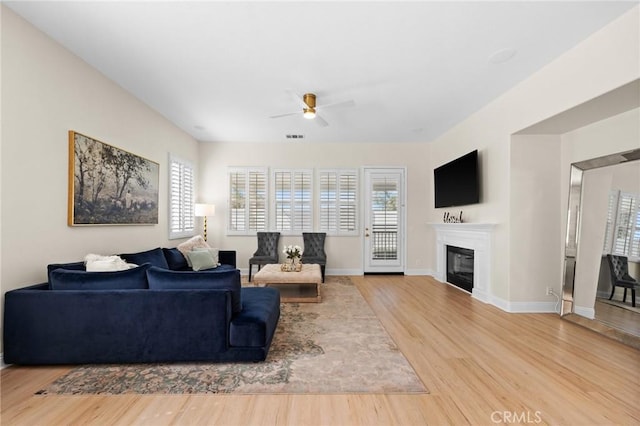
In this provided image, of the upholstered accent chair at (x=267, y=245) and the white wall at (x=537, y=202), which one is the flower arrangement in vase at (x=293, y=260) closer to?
the upholstered accent chair at (x=267, y=245)

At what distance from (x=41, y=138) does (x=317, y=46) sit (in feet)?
9.36

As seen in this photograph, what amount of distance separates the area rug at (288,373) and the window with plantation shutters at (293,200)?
364 cm

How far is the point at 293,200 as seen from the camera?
6.79 metres

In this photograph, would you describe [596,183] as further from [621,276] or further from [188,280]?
[188,280]

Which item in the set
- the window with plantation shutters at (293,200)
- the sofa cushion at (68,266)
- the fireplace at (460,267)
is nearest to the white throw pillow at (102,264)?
the sofa cushion at (68,266)

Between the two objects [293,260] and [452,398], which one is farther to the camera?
[293,260]

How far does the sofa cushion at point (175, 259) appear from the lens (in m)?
4.64

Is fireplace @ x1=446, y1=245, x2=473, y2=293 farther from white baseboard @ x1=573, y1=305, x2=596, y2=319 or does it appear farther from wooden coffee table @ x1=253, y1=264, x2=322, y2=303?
wooden coffee table @ x1=253, y1=264, x2=322, y2=303

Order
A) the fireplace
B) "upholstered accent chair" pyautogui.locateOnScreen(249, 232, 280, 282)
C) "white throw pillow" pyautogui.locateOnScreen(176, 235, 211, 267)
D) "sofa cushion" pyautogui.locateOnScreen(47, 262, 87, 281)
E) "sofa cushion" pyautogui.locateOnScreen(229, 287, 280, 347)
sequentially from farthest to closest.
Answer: "upholstered accent chair" pyautogui.locateOnScreen(249, 232, 280, 282) < the fireplace < "white throw pillow" pyautogui.locateOnScreen(176, 235, 211, 267) < "sofa cushion" pyautogui.locateOnScreen(47, 262, 87, 281) < "sofa cushion" pyautogui.locateOnScreen(229, 287, 280, 347)

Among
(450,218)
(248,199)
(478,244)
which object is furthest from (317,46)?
(248,199)

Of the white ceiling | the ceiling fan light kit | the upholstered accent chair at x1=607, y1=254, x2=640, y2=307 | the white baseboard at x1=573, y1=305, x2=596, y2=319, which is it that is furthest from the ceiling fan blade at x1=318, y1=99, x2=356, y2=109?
the white baseboard at x1=573, y1=305, x2=596, y2=319

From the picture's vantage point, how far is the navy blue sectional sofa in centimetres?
247

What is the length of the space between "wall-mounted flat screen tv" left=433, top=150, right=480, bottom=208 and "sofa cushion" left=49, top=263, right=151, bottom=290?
4.82 metres

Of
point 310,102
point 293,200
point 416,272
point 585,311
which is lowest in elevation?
point 416,272
